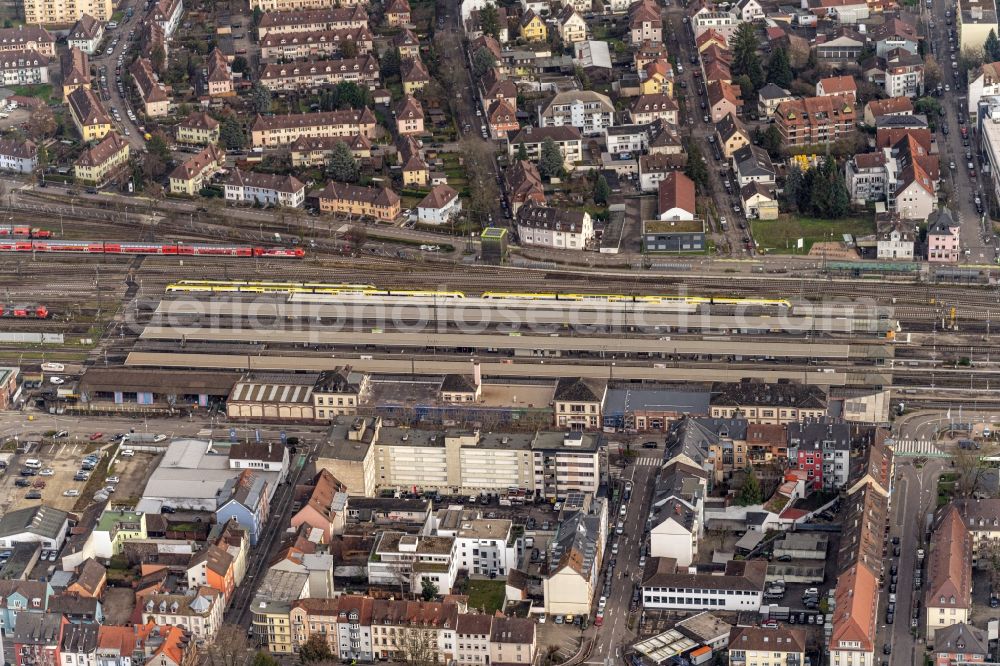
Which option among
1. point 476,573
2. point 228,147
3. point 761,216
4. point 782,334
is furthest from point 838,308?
point 228,147

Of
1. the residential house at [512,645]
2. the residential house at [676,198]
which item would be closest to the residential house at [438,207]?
the residential house at [676,198]

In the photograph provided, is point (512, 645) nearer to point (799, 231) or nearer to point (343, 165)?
point (799, 231)

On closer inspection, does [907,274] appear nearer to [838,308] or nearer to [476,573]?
[838,308]

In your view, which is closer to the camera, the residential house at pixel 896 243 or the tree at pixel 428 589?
the tree at pixel 428 589

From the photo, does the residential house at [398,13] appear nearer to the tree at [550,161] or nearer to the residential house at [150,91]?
the residential house at [150,91]

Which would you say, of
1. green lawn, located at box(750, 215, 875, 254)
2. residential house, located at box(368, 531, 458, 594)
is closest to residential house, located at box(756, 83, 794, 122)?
green lawn, located at box(750, 215, 875, 254)

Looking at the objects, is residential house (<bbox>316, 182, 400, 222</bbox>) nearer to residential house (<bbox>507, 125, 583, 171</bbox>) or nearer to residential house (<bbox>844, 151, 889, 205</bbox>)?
residential house (<bbox>507, 125, 583, 171</bbox>)
